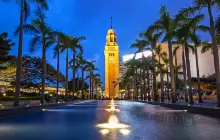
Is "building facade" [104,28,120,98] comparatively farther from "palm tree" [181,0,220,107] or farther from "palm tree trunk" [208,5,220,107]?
"palm tree trunk" [208,5,220,107]

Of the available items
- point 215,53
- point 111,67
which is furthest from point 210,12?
point 111,67

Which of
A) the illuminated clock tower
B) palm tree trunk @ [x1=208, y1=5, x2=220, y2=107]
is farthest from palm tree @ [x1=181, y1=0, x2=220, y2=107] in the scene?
the illuminated clock tower

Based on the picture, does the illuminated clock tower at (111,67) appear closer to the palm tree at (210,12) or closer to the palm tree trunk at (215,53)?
the palm tree at (210,12)

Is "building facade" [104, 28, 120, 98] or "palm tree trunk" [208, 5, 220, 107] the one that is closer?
"palm tree trunk" [208, 5, 220, 107]

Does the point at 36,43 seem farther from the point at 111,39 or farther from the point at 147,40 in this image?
the point at 111,39

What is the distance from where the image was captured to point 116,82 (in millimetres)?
126438

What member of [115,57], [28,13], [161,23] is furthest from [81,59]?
[115,57]

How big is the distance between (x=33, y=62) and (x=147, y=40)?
29.7 m

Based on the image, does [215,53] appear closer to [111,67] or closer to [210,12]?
[210,12]

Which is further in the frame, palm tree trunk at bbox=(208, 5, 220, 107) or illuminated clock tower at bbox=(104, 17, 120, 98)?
illuminated clock tower at bbox=(104, 17, 120, 98)

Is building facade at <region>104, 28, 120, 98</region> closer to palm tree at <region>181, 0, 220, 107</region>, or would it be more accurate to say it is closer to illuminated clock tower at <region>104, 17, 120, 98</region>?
illuminated clock tower at <region>104, 17, 120, 98</region>

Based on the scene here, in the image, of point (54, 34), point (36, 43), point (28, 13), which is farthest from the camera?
point (54, 34)

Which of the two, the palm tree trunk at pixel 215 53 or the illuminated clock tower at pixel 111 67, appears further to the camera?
the illuminated clock tower at pixel 111 67

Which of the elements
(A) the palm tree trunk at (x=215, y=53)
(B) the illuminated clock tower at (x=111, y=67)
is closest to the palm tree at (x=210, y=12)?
(A) the palm tree trunk at (x=215, y=53)
